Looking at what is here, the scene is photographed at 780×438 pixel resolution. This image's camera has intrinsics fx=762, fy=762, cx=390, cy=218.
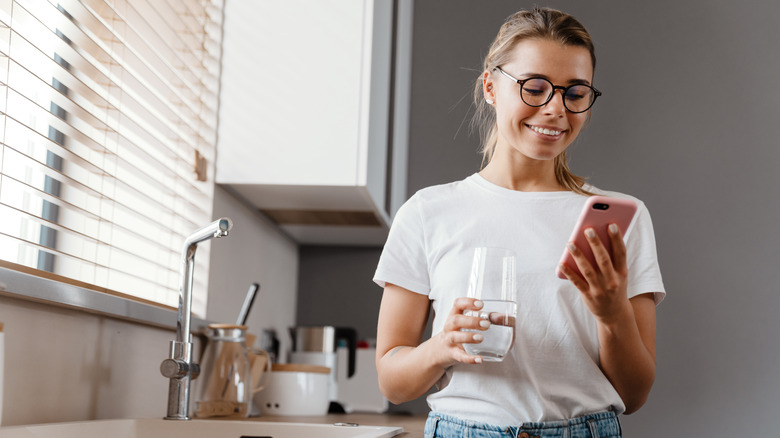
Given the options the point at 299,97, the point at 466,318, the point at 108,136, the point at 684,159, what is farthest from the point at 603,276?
the point at 684,159

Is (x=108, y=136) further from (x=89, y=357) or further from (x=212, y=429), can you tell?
(x=212, y=429)

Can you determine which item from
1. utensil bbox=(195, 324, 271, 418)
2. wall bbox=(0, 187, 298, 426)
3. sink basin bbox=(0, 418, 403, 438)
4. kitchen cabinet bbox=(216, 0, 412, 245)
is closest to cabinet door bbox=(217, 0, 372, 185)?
kitchen cabinet bbox=(216, 0, 412, 245)

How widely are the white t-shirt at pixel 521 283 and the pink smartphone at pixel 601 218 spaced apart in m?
0.08

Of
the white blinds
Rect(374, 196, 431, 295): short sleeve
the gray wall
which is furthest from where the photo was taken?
the gray wall

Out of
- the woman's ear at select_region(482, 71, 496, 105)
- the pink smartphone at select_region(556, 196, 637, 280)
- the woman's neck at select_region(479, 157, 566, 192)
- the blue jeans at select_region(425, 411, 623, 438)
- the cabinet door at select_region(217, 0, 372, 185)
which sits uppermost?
the cabinet door at select_region(217, 0, 372, 185)

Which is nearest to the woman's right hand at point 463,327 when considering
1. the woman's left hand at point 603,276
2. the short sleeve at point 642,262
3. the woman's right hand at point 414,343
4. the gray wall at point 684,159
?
the woman's right hand at point 414,343

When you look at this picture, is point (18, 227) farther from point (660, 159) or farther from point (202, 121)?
point (660, 159)

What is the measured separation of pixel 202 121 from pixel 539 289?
1110mm

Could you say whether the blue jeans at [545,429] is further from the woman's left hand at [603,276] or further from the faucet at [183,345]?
the faucet at [183,345]

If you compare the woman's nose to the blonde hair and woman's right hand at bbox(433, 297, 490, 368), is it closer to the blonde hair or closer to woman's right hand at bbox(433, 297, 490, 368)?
the blonde hair

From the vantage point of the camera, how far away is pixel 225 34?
1.86 meters

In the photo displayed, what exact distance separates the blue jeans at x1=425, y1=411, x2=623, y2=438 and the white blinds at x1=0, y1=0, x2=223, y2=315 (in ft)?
2.12

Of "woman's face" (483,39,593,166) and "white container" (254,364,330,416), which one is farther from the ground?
"woman's face" (483,39,593,166)

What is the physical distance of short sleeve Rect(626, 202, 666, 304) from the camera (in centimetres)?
92
